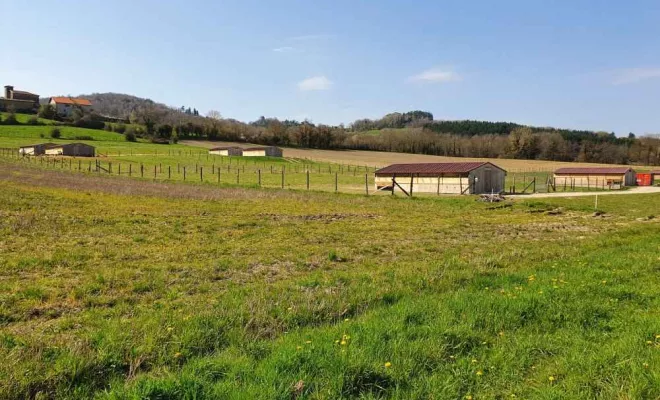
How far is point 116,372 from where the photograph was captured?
5051mm

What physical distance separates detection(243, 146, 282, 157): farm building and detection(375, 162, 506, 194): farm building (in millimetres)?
66913

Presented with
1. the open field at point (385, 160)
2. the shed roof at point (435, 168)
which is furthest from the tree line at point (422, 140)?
the shed roof at point (435, 168)

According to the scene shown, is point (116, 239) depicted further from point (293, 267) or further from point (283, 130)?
point (283, 130)

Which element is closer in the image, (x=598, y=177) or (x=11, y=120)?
(x=598, y=177)

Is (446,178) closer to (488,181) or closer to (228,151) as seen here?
(488,181)

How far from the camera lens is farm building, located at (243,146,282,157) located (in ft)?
393

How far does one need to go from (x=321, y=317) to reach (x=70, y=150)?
107m

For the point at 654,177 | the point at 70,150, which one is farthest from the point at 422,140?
the point at 70,150

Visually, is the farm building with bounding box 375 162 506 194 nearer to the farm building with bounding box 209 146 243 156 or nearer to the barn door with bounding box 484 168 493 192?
the barn door with bounding box 484 168 493 192

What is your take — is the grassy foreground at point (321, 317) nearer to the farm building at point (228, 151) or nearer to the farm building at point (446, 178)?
the farm building at point (446, 178)

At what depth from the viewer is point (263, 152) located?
11988cm

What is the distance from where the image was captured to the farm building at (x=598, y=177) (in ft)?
237

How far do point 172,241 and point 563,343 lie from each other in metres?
11.5

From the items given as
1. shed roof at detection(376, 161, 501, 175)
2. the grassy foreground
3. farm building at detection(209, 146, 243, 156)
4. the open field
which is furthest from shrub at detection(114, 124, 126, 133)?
the grassy foreground
